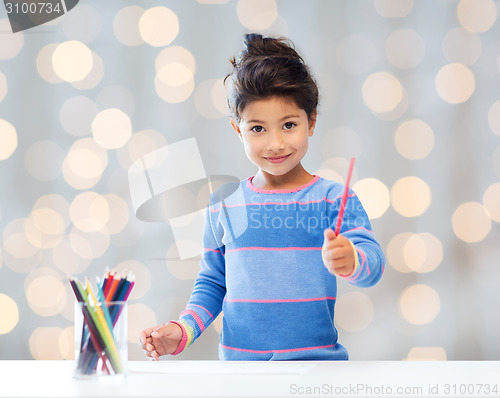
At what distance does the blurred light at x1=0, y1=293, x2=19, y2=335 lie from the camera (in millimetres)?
1470

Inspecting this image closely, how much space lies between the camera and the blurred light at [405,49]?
1436 millimetres

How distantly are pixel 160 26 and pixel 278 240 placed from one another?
0.82 meters

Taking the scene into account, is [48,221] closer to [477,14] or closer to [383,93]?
[383,93]

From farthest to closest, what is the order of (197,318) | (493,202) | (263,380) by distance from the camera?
(493,202)
(197,318)
(263,380)

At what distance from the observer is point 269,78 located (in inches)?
34.3

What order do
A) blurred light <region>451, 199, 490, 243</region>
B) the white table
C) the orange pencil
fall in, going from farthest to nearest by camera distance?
→ blurred light <region>451, 199, 490, 243</region> < the orange pencil < the white table

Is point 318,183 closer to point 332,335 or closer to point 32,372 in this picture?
point 332,335

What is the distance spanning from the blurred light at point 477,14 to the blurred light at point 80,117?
965 mm

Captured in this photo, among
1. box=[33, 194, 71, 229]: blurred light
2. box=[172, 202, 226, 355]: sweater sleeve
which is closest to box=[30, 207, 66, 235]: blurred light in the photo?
box=[33, 194, 71, 229]: blurred light

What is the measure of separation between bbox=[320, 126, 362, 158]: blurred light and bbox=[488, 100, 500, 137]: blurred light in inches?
12.9

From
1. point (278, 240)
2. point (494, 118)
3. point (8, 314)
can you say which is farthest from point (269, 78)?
point (8, 314)

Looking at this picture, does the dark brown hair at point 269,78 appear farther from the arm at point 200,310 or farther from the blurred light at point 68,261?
the blurred light at point 68,261

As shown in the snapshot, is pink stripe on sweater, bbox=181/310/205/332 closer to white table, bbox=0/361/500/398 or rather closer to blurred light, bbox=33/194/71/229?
white table, bbox=0/361/500/398

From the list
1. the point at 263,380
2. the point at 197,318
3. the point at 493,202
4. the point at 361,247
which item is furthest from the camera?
the point at 493,202
